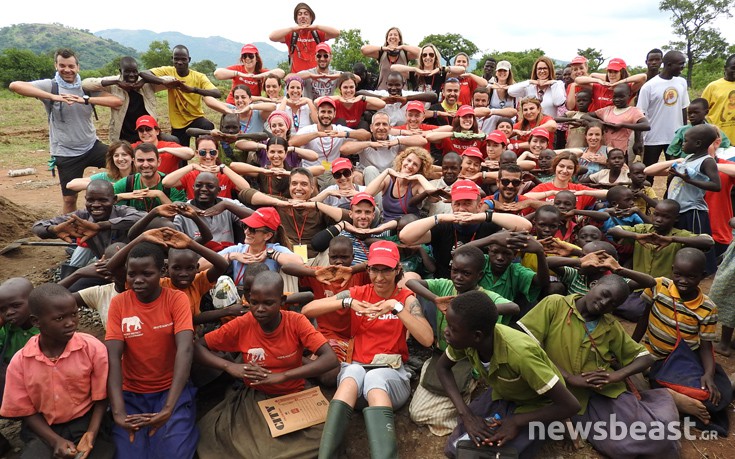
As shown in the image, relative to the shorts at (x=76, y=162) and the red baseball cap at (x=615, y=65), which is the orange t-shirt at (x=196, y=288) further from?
the red baseball cap at (x=615, y=65)

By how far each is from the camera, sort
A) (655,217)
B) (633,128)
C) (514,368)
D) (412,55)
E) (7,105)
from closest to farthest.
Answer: (514,368), (655,217), (633,128), (412,55), (7,105)

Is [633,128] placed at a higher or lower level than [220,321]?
higher

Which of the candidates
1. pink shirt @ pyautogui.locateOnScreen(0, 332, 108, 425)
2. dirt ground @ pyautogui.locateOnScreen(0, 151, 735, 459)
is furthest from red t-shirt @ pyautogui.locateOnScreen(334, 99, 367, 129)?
pink shirt @ pyautogui.locateOnScreen(0, 332, 108, 425)

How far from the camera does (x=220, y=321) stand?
4.12 metres

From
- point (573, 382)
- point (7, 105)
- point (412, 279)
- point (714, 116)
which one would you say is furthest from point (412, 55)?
point (7, 105)

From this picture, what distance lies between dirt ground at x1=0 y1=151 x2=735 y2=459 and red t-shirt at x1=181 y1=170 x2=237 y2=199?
1744mm

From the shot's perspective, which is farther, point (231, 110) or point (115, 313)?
point (231, 110)

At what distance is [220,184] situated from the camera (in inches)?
234

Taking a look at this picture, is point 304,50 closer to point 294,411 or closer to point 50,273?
point 50,273

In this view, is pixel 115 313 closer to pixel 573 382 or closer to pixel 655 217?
pixel 573 382

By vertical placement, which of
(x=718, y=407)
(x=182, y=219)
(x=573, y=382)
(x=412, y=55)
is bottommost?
(x=718, y=407)

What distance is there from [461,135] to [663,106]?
10.4 feet

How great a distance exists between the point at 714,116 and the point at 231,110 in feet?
23.7

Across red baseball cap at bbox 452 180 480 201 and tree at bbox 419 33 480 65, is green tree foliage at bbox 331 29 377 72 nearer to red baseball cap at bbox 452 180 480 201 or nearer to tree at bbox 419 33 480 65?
tree at bbox 419 33 480 65
